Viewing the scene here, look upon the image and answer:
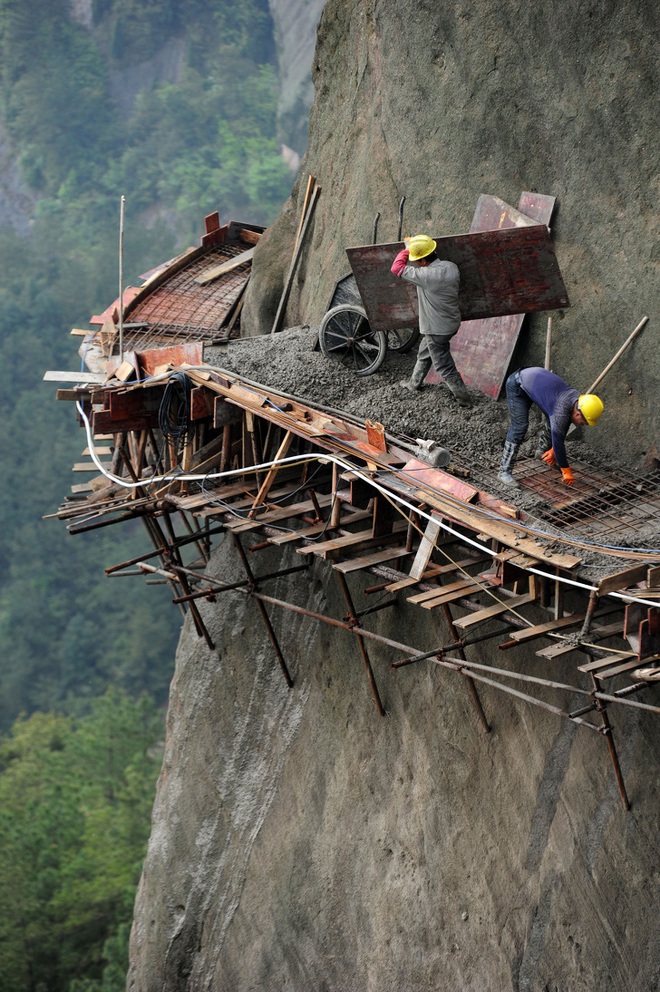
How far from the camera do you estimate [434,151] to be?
14797mm

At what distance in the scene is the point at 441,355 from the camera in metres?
13.5

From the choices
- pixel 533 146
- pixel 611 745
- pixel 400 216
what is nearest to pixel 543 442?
pixel 533 146

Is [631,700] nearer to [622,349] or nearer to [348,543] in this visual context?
[348,543]

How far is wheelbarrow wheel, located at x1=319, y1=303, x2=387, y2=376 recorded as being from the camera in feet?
47.9

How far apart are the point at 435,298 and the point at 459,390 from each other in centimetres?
102

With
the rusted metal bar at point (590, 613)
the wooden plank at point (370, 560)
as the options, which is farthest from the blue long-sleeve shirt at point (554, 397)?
the rusted metal bar at point (590, 613)

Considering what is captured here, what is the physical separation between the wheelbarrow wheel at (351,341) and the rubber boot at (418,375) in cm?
70

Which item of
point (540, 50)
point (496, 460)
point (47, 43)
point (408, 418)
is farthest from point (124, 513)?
point (47, 43)

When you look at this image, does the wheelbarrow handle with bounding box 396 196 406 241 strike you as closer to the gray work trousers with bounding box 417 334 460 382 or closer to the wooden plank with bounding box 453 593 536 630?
the gray work trousers with bounding box 417 334 460 382

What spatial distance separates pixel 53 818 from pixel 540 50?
3434cm

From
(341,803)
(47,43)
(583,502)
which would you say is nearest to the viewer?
(583,502)

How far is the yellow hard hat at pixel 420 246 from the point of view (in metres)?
12.9

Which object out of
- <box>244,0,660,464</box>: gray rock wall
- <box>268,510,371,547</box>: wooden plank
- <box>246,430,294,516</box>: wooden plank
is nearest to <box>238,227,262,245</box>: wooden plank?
<box>244,0,660,464</box>: gray rock wall

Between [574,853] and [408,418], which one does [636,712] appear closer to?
[574,853]
